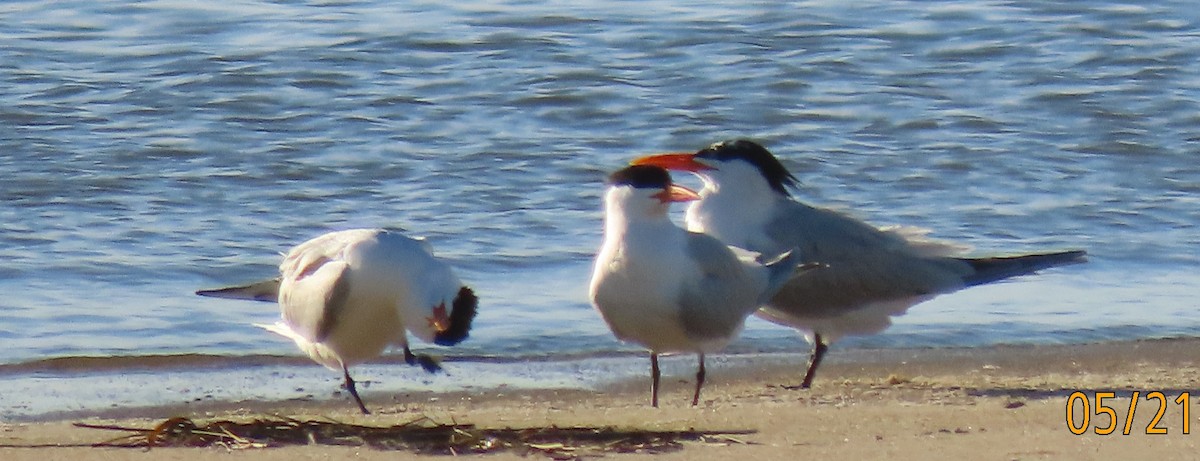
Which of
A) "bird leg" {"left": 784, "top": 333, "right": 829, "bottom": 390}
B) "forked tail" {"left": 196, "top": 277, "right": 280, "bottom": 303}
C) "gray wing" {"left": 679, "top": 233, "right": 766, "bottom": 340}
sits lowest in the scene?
"bird leg" {"left": 784, "top": 333, "right": 829, "bottom": 390}

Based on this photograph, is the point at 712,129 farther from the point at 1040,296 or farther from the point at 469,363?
the point at 469,363

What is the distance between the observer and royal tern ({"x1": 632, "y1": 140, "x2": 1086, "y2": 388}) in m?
6.42

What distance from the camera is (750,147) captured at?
664 centimetres

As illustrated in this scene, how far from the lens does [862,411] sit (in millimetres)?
4930

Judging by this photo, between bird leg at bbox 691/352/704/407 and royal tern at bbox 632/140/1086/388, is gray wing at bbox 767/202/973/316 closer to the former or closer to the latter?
royal tern at bbox 632/140/1086/388

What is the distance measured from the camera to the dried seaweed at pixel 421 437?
14.0 feet

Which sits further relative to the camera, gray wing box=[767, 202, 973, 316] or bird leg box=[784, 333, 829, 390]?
gray wing box=[767, 202, 973, 316]

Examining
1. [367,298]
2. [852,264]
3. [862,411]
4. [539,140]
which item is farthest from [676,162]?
[539,140]

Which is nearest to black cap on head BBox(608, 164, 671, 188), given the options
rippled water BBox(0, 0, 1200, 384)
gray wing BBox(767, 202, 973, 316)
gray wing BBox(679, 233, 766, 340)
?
gray wing BBox(679, 233, 766, 340)

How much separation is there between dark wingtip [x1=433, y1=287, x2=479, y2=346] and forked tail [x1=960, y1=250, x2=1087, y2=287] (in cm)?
214

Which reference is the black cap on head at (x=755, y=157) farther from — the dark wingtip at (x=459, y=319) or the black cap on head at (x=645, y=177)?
the dark wingtip at (x=459, y=319)

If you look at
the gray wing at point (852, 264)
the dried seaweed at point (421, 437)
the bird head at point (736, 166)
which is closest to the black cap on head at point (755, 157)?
the bird head at point (736, 166)

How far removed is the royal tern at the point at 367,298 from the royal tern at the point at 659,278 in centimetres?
57

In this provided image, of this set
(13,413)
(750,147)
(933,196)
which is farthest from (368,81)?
(13,413)
